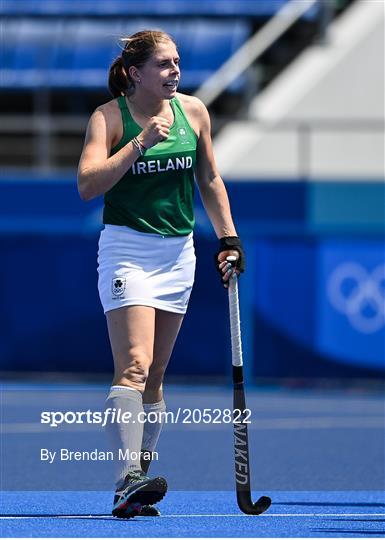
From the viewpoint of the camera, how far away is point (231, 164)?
2209cm

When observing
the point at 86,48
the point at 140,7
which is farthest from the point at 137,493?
the point at 140,7

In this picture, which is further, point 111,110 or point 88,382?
point 88,382

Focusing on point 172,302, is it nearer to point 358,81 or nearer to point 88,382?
point 88,382

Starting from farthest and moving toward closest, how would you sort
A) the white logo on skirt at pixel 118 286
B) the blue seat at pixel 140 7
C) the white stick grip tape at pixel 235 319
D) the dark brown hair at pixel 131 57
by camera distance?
the blue seat at pixel 140 7 → the white stick grip tape at pixel 235 319 → the dark brown hair at pixel 131 57 → the white logo on skirt at pixel 118 286

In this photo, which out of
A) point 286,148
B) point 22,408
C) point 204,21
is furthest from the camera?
point 204,21

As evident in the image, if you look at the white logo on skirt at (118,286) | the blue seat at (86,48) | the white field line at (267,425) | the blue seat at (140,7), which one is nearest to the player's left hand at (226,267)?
the white logo on skirt at (118,286)

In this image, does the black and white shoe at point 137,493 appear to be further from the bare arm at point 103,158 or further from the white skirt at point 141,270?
the bare arm at point 103,158

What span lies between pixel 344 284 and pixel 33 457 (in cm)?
772

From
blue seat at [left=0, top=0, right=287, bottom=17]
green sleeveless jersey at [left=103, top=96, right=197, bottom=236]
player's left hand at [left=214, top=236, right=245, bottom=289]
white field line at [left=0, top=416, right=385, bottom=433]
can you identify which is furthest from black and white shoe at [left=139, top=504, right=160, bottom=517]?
blue seat at [left=0, top=0, right=287, bottom=17]

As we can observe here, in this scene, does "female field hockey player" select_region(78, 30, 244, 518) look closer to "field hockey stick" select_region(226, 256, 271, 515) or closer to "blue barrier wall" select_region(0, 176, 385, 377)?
"field hockey stick" select_region(226, 256, 271, 515)

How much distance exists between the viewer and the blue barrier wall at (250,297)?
55.3ft

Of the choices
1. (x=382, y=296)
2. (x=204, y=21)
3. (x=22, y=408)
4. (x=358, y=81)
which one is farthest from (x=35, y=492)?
(x=204, y=21)

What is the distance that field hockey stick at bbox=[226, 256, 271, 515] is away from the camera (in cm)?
642

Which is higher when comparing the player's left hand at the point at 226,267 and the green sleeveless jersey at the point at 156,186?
the green sleeveless jersey at the point at 156,186
